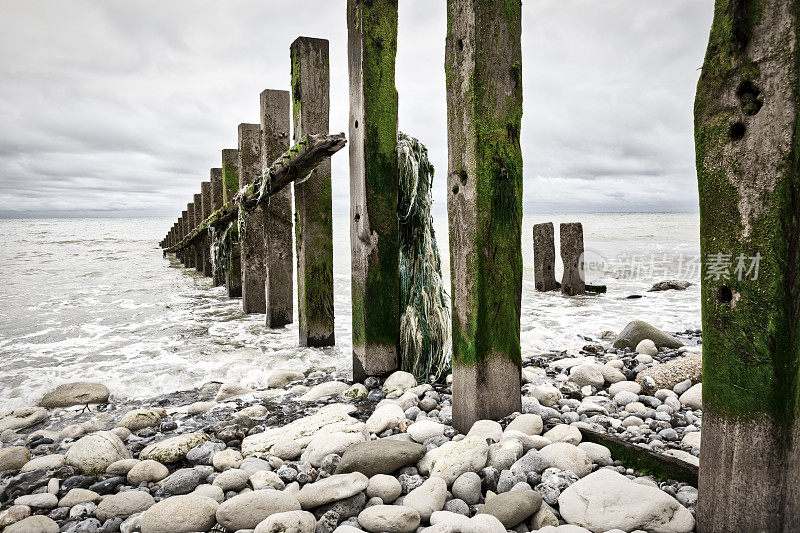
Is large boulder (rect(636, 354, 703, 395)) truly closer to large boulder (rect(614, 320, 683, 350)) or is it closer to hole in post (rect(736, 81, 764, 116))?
large boulder (rect(614, 320, 683, 350))

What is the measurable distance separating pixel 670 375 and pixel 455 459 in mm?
2111

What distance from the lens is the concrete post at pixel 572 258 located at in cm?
809

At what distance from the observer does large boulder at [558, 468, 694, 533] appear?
5.21 feet

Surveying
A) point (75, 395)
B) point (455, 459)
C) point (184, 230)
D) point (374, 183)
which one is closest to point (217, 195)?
point (75, 395)

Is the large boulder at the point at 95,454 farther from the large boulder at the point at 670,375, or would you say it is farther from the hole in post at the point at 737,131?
the large boulder at the point at 670,375

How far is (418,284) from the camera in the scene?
3420 millimetres

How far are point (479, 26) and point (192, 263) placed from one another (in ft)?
46.4

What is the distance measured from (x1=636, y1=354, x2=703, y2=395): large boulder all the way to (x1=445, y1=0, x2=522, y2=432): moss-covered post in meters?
1.44

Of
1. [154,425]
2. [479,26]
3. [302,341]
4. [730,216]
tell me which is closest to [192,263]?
[302,341]

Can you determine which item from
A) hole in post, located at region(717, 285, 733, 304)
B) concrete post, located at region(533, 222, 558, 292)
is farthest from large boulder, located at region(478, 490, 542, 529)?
concrete post, located at region(533, 222, 558, 292)

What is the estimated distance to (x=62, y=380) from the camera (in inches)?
156

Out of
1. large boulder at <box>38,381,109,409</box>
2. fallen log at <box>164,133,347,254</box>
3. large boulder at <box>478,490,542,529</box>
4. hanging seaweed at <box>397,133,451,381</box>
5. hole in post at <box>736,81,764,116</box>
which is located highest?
fallen log at <box>164,133,347,254</box>

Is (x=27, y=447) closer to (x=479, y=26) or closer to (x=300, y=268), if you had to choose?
(x=300, y=268)

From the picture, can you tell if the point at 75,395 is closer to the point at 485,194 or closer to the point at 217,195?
the point at 485,194
